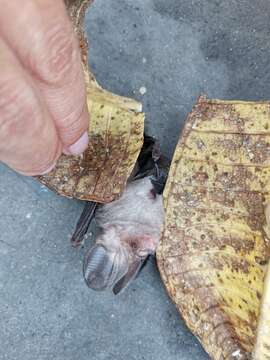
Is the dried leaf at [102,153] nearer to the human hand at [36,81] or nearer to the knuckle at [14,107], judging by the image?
the human hand at [36,81]

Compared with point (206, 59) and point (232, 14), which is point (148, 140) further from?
point (232, 14)

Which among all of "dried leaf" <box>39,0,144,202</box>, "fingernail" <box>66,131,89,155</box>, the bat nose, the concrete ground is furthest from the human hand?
the concrete ground

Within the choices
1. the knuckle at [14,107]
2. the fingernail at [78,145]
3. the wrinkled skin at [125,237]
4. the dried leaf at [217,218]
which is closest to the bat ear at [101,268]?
the wrinkled skin at [125,237]

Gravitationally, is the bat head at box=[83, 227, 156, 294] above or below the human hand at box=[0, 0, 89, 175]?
below

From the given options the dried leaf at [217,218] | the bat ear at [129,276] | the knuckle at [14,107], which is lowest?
the bat ear at [129,276]

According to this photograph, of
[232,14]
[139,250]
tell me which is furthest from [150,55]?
[139,250]

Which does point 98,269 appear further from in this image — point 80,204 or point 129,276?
point 80,204

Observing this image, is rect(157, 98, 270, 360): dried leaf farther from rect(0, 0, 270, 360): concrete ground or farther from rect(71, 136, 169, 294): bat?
rect(0, 0, 270, 360): concrete ground
